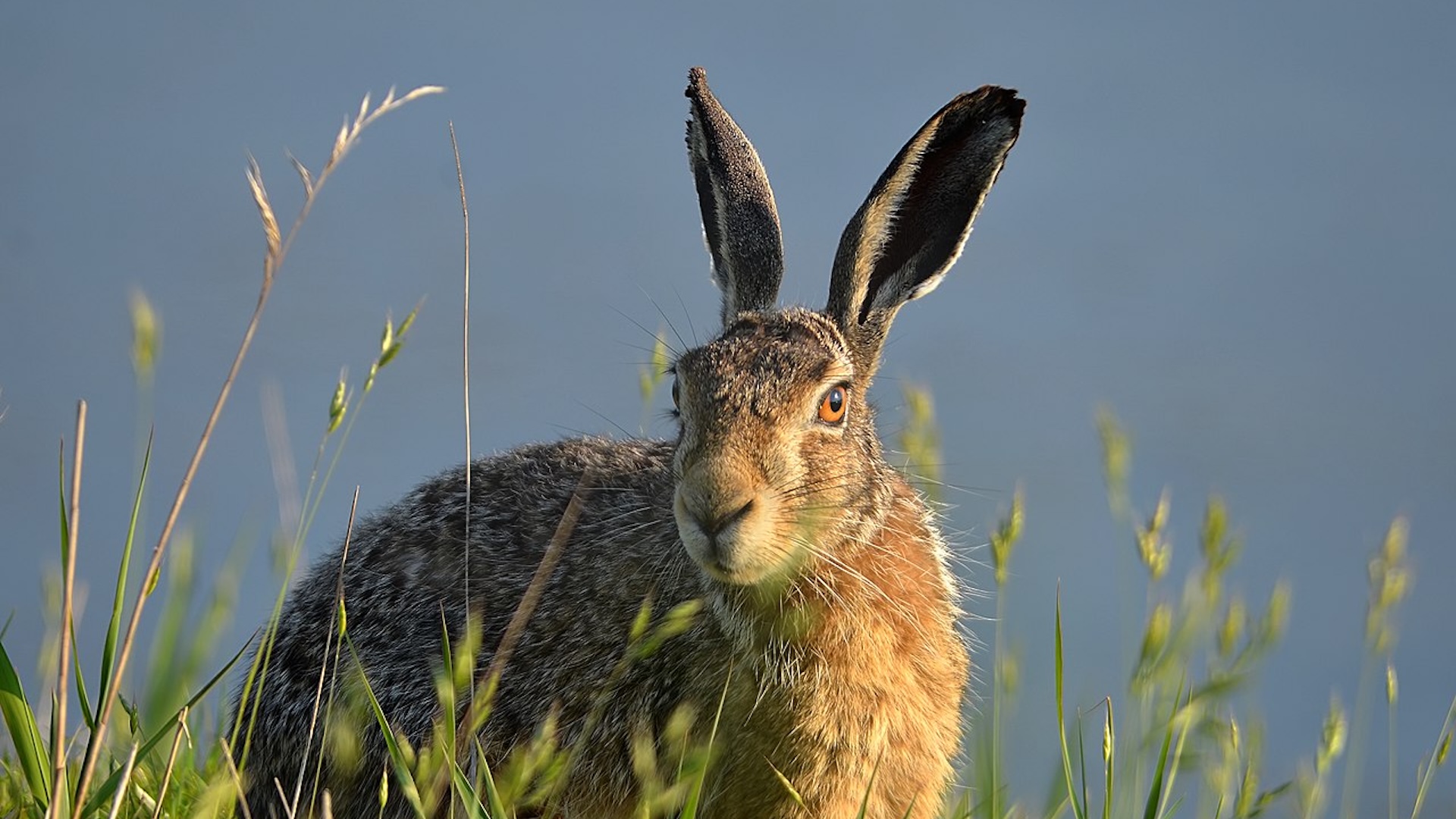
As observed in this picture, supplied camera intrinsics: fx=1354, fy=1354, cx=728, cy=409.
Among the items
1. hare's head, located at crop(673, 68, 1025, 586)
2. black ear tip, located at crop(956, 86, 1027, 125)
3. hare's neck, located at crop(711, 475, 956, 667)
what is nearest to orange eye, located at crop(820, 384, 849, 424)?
hare's head, located at crop(673, 68, 1025, 586)

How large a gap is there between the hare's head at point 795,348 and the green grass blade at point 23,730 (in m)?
2.13


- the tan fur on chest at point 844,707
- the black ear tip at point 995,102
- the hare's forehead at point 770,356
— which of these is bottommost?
the tan fur on chest at point 844,707

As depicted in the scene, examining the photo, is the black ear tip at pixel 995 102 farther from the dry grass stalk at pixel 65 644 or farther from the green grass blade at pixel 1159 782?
the dry grass stalk at pixel 65 644

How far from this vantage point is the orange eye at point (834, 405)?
569 centimetres

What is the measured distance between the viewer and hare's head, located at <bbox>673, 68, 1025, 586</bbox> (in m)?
4.91

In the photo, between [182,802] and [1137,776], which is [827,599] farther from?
[182,802]

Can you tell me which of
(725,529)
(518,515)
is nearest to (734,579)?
(725,529)

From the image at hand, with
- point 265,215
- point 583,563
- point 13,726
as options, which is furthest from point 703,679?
point 265,215

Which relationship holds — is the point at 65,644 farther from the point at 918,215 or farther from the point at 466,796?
the point at 918,215

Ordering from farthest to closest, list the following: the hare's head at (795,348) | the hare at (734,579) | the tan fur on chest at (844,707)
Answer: the tan fur on chest at (844,707)
the hare at (734,579)
the hare's head at (795,348)

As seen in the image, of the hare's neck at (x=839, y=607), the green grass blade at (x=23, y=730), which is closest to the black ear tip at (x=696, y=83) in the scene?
the hare's neck at (x=839, y=607)

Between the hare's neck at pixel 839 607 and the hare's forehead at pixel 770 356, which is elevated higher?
the hare's forehead at pixel 770 356

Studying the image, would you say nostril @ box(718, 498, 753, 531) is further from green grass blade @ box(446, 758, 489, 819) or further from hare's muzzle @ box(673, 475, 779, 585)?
green grass blade @ box(446, 758, 489, 819)

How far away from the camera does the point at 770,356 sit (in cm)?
560
